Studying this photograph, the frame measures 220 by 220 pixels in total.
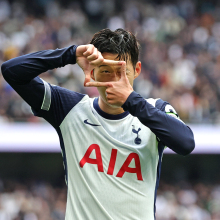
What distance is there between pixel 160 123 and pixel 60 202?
24.0 ft

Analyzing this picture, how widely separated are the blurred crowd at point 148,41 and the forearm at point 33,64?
242 inches

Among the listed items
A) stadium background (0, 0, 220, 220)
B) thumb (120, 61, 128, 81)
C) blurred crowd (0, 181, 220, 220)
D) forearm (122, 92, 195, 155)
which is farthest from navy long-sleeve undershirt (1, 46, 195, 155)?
blurred crowd (0, 181, 220, 220)

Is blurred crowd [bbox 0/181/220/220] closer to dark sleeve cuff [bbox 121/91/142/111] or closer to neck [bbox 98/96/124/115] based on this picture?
neck [bbox 98/96/124/115]

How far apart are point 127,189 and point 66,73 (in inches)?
301

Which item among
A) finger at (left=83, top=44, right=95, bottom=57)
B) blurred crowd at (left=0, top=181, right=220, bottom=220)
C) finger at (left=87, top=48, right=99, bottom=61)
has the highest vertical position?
finger at (left=83, top=44, right=95, bottom=57)

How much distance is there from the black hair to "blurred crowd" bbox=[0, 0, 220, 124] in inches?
245

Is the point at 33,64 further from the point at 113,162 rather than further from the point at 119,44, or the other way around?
the point at 113,162

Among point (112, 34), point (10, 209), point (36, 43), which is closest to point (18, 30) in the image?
point (36, 43)

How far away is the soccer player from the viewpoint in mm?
2221

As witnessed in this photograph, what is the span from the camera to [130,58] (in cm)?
231

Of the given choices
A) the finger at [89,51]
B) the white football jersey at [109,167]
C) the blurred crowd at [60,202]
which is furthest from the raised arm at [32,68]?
the blurred crowd at [60,202]

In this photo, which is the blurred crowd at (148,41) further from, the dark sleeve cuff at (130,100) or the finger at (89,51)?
the dark sleeve cuff at (130,100)

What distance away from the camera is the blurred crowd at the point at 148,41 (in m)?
9.35

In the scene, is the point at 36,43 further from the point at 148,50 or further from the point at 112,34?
the point at 112,34
